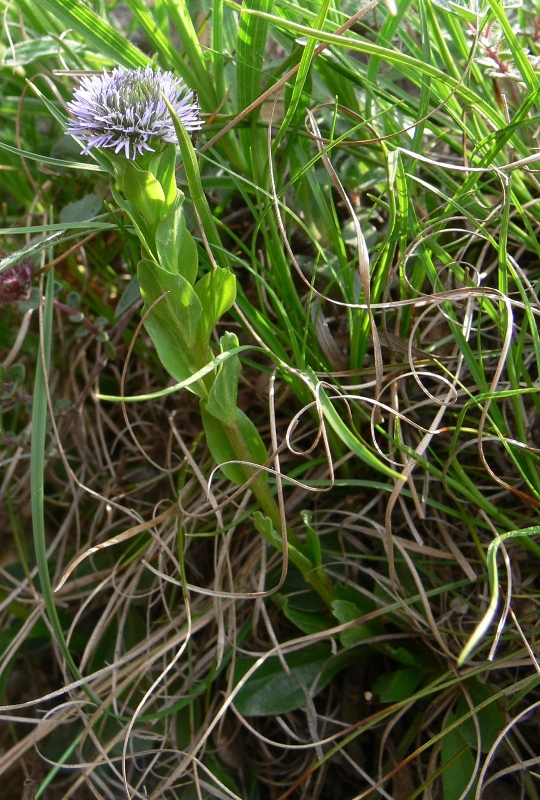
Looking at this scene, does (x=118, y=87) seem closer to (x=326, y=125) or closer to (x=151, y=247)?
(x=151, y=247)

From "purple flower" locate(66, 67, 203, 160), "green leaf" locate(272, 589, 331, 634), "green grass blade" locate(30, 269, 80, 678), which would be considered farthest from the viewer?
"green leaf" locate(272, 589, 331, 634)

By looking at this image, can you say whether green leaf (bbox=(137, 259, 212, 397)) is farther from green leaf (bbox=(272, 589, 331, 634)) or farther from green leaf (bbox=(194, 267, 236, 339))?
green leaf (bbox=(272, 589, 331, 634))

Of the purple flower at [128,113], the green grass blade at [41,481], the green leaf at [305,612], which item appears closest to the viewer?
the purple flower at [128,113]

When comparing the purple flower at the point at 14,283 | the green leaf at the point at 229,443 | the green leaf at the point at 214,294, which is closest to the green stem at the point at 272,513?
the green leaf at the point at 229,443

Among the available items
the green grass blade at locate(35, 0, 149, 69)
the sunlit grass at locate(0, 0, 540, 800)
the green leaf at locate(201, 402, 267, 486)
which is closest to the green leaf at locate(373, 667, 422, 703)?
the sunlit grass at locate(0, 0, 540, 800)

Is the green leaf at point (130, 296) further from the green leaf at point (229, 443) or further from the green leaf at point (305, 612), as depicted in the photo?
the green leaf at point (305, 612)

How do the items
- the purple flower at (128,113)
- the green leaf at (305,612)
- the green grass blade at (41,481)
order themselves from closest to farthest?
1. the purple flower at (128,113)
2. the green grass blade at (41,481)
3. the green leaf at (305,612)

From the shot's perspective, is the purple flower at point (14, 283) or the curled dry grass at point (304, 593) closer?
the curled dry grass at point (304, 593)
